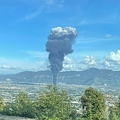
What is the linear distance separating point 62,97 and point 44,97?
514cm

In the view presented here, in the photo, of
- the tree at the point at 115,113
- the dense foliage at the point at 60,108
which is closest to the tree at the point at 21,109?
the dense foliage at the point at 60,108

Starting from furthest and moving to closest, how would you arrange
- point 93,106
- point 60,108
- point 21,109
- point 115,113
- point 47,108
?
point 21,109 < point 47,108 < point 60,108 < point 115,113 < point 93,106

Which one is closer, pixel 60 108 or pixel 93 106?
pixel 93 106

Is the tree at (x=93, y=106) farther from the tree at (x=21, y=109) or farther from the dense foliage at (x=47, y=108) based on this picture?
the tree at (x=21, y=109)

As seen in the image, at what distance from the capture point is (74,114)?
4438cm

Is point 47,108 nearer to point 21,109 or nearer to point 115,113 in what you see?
point 21,109

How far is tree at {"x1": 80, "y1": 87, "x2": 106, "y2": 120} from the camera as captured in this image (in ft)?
122

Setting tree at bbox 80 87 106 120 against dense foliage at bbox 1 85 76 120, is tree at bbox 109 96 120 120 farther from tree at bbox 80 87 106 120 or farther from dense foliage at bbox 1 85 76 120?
dense foliage at bbox 1 85 76 120

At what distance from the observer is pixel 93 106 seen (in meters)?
39.5

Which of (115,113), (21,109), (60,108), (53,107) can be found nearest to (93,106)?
(115,113)

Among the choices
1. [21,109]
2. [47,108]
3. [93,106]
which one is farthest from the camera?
[21,109]

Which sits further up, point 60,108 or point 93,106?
point 93,106

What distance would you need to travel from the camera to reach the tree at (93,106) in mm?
37312

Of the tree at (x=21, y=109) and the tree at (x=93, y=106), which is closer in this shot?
the tree at (x=93, y=106)
